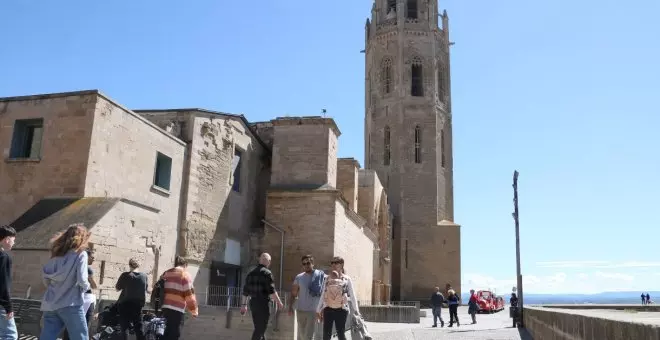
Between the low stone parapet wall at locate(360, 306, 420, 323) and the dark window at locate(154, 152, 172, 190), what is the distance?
28.3ft

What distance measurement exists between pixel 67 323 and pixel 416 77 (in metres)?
44.5

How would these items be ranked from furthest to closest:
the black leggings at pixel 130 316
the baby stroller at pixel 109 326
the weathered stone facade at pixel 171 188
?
the weathered stone facade at pixel 171 188 < the baby stroller at pixel 109 326 < the black leggings at pixel 130 316

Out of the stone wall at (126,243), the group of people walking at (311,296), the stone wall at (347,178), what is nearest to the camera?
the group of people walking at (311,296)

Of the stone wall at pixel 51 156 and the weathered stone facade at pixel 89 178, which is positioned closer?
the weathered stone facade at pixel 89 178

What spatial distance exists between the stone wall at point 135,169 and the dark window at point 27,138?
6.16 ft

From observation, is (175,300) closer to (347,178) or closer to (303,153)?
(303,153)

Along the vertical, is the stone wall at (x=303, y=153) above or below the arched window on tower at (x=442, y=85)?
below

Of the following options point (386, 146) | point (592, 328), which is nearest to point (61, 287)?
point (592, 328)

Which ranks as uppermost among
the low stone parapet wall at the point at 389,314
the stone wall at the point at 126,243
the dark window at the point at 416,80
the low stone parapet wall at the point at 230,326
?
the dark window at the point at 416,80

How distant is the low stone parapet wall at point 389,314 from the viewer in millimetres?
20344

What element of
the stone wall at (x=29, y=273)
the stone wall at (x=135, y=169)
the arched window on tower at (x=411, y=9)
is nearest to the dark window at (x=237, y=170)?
the stone wall at (x=135, y=169)

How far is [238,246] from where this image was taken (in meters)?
19.5

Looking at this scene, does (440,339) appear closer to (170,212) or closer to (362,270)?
(170,212)

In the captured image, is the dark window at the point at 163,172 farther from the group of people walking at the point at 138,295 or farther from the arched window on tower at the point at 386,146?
the arched window on tower at the point at 386,146
